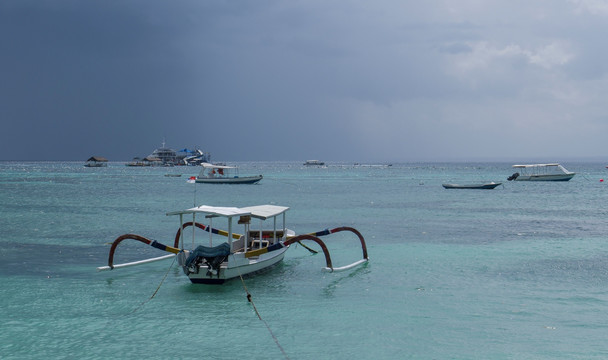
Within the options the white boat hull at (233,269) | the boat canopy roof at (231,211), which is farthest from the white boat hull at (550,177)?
the white boat hull at (233,269)

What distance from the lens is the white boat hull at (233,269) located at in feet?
61.4

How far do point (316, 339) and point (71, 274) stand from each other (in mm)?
11885

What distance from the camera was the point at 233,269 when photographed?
1919 cm

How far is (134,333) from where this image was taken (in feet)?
46.6

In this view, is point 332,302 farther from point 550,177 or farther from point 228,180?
point 550,177

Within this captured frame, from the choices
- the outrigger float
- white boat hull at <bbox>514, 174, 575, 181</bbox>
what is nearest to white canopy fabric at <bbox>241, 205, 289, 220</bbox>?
the outrigger float

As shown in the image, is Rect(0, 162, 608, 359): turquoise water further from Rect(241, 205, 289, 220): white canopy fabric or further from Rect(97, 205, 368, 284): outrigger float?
Rect(241, 205, 289, 220): white canopy fabric

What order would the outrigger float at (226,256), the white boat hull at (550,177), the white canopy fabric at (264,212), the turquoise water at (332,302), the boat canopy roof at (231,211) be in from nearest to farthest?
1. the turquoise water at (332,302)
2. the outrigger float at (226,256)
3. the boat canopy roof at (231,211)
4. the white canopy fabric at (264,212)
5. the white boat hull at (550,177)

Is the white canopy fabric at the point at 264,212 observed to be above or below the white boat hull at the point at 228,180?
above

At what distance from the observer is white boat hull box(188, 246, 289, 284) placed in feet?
61.4

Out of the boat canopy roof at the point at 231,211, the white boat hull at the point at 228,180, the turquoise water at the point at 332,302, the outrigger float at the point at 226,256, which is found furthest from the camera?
the white boat hull at the point at 228,180

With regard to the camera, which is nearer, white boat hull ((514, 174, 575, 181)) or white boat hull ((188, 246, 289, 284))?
white boat hull ((188, 246, 289, 284))

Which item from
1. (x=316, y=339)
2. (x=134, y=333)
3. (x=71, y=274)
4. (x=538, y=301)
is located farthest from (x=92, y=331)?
(x=538, y=301)

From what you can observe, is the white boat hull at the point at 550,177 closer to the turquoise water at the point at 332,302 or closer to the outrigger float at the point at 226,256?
the turquoise water at the point at 332,302
